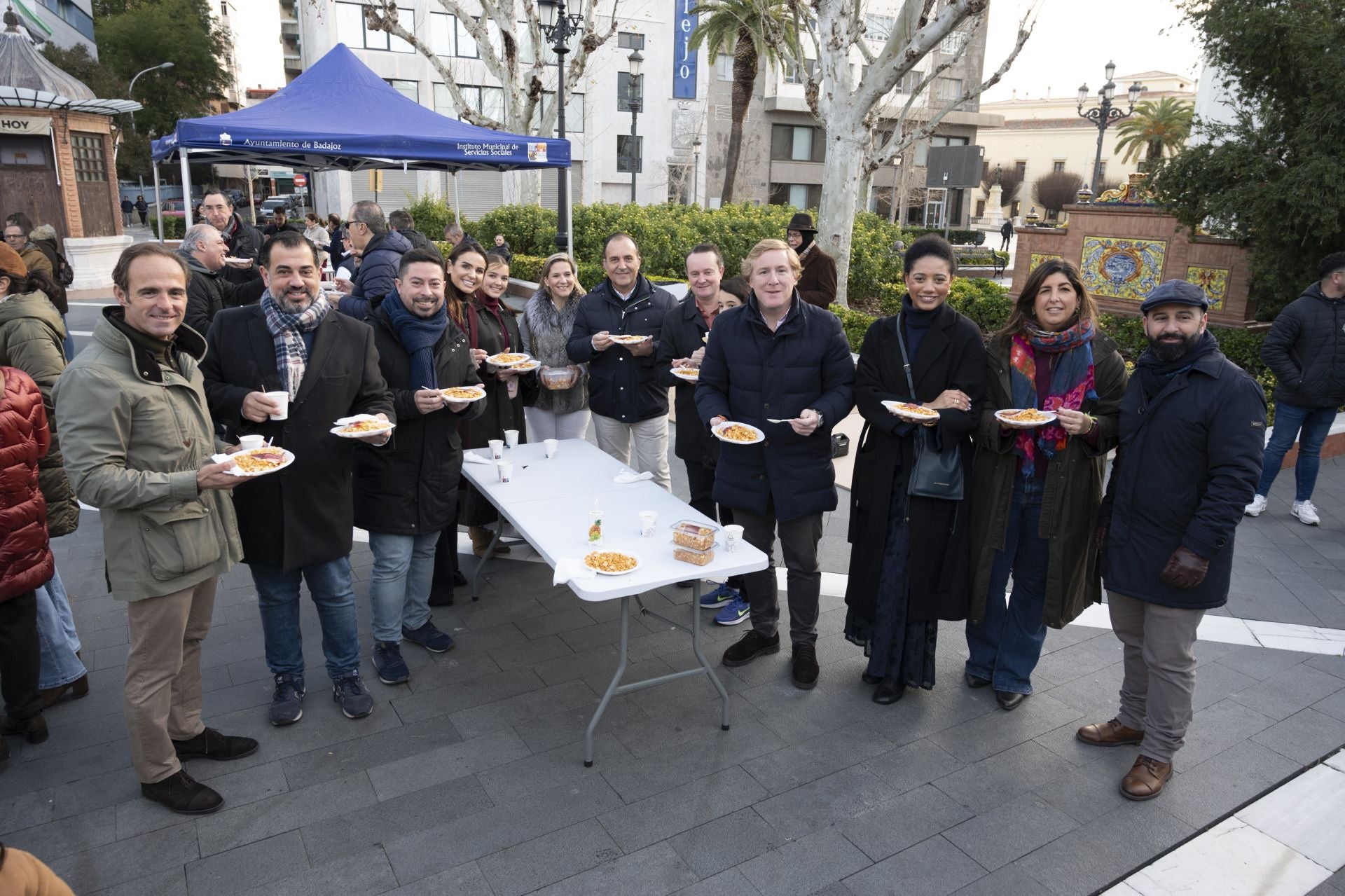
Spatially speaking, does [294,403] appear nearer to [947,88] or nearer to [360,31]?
[360,31]

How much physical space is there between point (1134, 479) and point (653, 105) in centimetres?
3959

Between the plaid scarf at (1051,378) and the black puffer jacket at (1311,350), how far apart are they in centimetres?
379

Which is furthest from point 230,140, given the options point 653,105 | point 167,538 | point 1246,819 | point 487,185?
point 653,105

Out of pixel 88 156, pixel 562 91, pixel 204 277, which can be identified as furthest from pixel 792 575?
pixel 88 156

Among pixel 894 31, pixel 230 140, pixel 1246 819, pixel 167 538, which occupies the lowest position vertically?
pixel 1246 819

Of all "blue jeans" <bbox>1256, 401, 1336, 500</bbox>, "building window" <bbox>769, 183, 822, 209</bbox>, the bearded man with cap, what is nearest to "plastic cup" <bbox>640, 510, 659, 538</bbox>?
the bearded man with cap

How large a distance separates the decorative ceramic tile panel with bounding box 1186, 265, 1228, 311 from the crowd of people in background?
10.8 meters

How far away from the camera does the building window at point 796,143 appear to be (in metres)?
44.2

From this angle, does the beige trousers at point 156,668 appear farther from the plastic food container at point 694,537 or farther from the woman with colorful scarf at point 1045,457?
the woman with colorful scarf at point 1045,457

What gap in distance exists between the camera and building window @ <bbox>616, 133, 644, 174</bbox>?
40.0 meters

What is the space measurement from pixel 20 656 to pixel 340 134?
7.46 metres

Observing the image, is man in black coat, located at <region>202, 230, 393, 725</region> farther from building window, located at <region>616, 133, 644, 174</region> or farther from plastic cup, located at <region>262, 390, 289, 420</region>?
building window, located at <region>616, 133, 644, 174</region>

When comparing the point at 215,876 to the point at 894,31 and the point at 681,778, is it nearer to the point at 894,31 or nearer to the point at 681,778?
the point at 681,778

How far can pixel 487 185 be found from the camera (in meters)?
37.7
